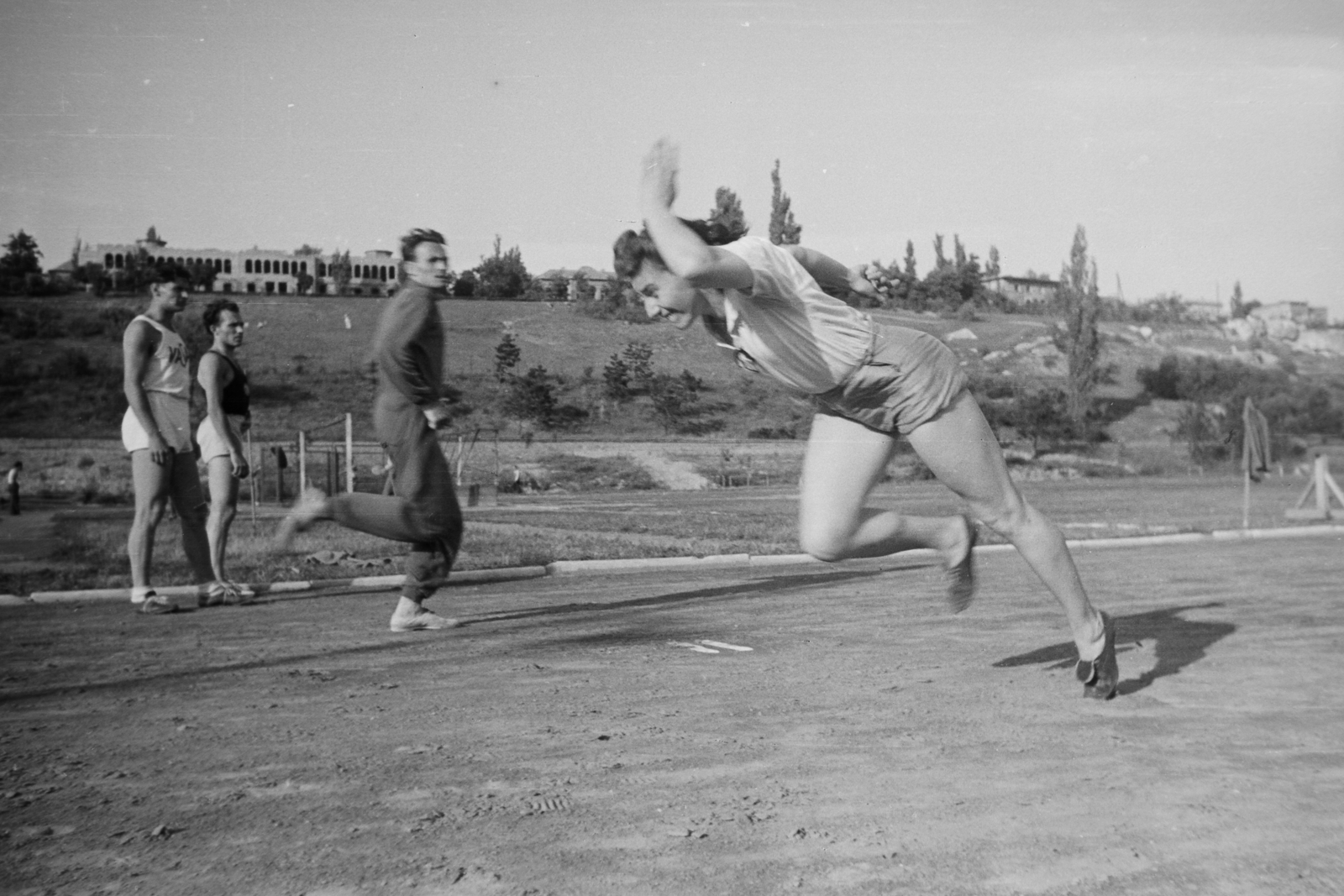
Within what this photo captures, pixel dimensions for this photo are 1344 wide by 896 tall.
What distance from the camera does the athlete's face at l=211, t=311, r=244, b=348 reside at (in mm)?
8070

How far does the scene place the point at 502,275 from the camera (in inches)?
850

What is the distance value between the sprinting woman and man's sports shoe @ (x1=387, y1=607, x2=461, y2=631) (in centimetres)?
272

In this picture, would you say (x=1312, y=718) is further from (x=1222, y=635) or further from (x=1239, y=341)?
(x=1239, y=341)

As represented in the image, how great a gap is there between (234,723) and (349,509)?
1814 millimetres

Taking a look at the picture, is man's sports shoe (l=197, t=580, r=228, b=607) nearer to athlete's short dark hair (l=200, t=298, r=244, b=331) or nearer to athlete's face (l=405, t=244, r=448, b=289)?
athlete's short dark hair (l=200, t=298, r=244, b=331)

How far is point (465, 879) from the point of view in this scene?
2.56 meters

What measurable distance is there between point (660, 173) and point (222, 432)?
5265 millimetres

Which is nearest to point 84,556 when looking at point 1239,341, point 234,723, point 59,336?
point 234,723

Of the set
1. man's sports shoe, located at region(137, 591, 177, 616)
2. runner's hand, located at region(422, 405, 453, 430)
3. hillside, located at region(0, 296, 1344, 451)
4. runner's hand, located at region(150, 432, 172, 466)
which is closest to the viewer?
runner's hand, located at region(422, 405, 453, 430)

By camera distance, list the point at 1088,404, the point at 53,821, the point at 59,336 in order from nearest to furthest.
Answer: the point at 53,821 → the point at 59,336 → the point at 1088,404

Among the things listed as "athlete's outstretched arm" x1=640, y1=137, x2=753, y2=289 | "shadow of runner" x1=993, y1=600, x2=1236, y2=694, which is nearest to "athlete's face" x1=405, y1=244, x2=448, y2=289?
"athlete's outstretched arm" x1=640, y1=137, x2=753, y2=289

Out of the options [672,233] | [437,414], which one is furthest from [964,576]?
[437,414]

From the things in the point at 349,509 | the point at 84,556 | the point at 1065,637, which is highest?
the point at 349,509

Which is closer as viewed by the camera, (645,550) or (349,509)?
(349,509)
